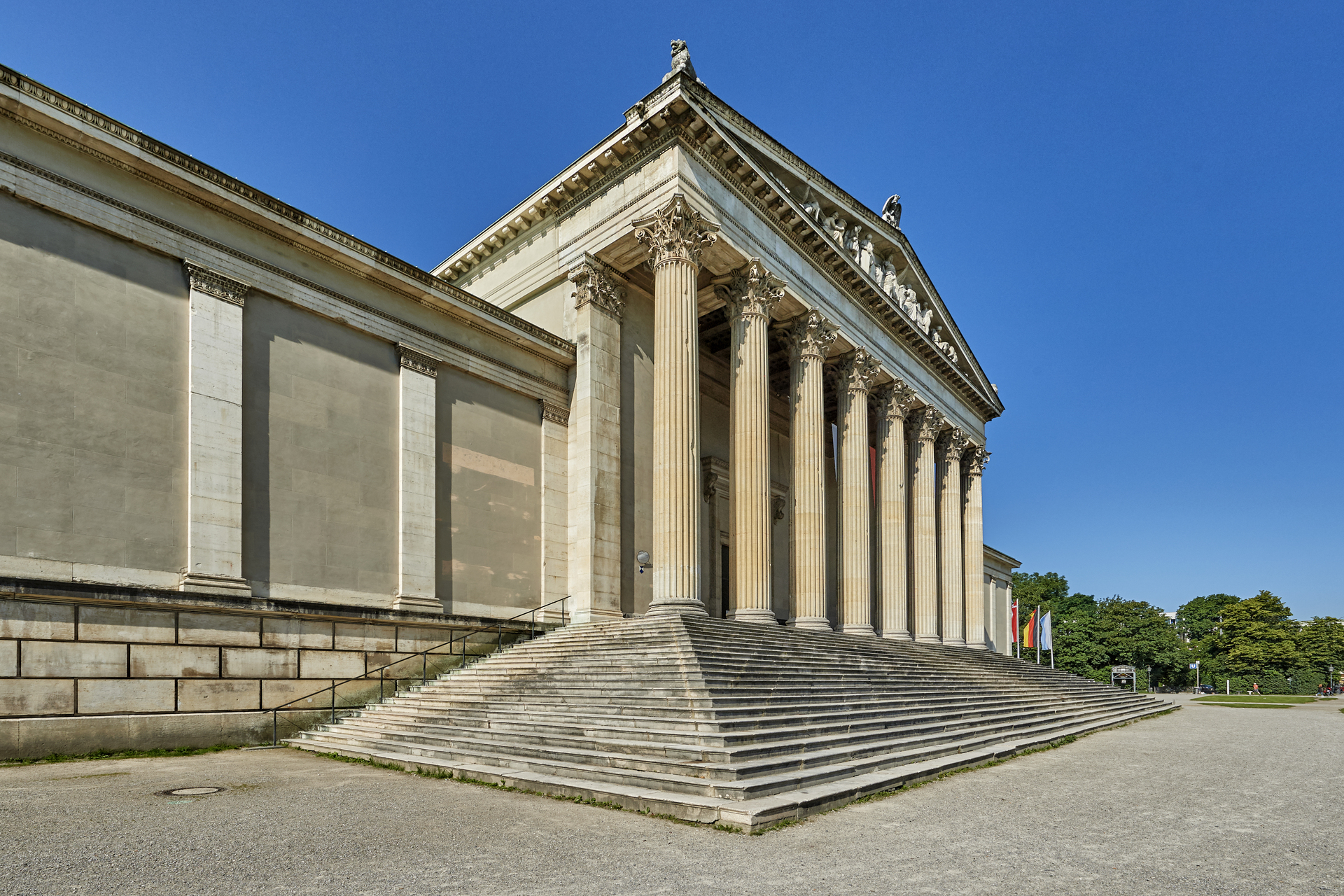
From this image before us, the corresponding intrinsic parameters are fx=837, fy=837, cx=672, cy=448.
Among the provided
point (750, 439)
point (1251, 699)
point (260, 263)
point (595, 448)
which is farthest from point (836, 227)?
point (1251, 699)

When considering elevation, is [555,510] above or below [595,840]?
above

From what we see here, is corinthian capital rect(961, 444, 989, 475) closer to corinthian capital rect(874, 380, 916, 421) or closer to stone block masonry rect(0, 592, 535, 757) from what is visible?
corinthian capital rect(874, 380, 916, 421)

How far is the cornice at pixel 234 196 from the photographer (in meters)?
15.7

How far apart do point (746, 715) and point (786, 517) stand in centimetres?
2256

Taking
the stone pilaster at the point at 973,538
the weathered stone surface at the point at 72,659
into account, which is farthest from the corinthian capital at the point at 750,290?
the stone pilaster at the point at 973,538

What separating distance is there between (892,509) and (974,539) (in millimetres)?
12831

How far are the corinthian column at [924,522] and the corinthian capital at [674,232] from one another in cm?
1905

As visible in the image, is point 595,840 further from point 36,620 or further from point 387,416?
point 387,416

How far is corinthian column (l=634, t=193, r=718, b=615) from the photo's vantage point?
2205cm

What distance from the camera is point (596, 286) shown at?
2569 cm

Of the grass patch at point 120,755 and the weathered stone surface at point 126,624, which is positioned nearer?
the grass patch at point 120,755

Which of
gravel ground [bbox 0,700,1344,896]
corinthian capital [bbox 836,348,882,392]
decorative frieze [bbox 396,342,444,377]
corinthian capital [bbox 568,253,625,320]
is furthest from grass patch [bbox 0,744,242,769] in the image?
corinthian capital [bbox 836,348,882,392]

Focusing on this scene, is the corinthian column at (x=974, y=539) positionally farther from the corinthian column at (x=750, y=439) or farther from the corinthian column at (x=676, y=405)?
the corinthian column at (x=676, y=405)

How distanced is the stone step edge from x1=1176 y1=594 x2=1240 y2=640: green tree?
110 meters
